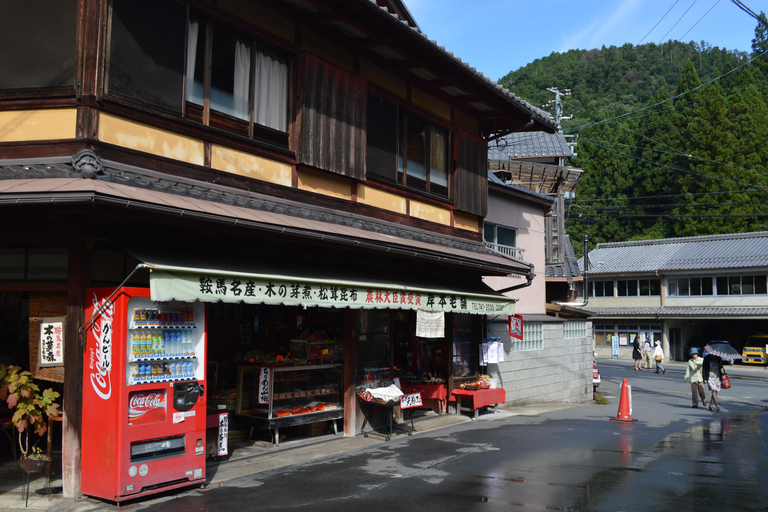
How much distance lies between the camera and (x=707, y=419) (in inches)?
677

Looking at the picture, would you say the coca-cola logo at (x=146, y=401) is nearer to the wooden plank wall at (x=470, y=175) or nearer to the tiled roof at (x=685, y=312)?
the wooden plank wall at (x=470, y=175)

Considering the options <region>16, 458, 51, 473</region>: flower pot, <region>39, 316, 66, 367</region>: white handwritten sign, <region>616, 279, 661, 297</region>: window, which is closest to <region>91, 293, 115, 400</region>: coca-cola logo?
<region>39, 316, 66, 367</region>: white handwritten sign

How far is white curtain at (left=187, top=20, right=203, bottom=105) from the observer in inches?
351

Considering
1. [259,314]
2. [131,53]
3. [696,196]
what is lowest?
[259,314]

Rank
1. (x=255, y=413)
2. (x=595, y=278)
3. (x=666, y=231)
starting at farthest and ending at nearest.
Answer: (x=666, y=231) → (x=595, y=278) → (x=255, y=413)

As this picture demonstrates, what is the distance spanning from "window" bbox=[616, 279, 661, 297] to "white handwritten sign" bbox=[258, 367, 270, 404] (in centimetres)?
4443

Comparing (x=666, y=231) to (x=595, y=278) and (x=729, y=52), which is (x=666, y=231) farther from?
(x=729, y=52)

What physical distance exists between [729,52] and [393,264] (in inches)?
3497

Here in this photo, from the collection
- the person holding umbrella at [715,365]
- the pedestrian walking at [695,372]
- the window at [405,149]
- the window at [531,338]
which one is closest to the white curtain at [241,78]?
the window at [405,149]

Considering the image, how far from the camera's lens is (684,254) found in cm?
4809

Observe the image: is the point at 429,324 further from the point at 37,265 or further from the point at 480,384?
the point at 37,265

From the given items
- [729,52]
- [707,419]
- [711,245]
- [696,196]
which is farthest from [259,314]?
[729,52]

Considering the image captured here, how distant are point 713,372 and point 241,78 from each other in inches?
669

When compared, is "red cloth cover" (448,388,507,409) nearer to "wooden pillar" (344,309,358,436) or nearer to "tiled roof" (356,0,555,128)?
"wooden pillar" (344,309,358,436)
